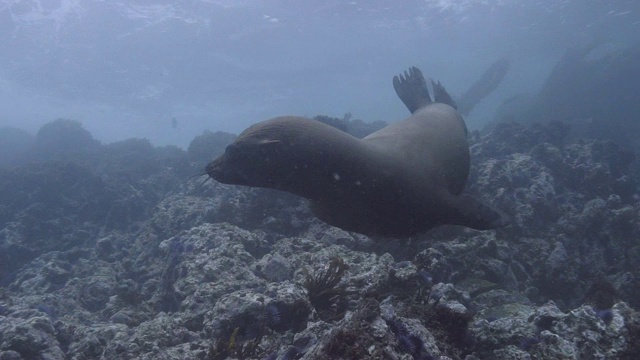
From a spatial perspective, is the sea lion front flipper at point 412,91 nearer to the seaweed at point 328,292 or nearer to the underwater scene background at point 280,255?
the underwater scene background at point 280,255

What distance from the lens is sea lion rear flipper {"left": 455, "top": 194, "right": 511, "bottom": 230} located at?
4.08 m

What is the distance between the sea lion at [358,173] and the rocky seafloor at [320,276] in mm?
858

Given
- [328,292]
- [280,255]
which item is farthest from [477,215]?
[280,255]

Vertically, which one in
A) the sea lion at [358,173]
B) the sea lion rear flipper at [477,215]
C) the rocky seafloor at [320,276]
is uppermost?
the sea lion at [358,173]

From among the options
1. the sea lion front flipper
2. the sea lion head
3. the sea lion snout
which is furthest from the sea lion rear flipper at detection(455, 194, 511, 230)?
the sea lion front flipper

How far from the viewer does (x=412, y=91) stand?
8344mm

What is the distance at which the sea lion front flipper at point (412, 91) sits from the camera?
8.19m

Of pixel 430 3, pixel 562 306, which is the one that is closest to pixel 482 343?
pixel 562 306

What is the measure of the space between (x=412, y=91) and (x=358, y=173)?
17.9 feet

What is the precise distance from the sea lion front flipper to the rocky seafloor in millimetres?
2652

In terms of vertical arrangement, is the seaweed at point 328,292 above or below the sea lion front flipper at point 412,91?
below

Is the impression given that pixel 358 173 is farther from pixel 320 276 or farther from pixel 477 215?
pixel 320 276

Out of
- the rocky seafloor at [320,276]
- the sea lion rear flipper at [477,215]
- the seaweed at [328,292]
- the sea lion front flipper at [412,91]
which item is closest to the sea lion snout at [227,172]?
the rocky seafloor at [320,276]

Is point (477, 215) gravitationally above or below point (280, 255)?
above
